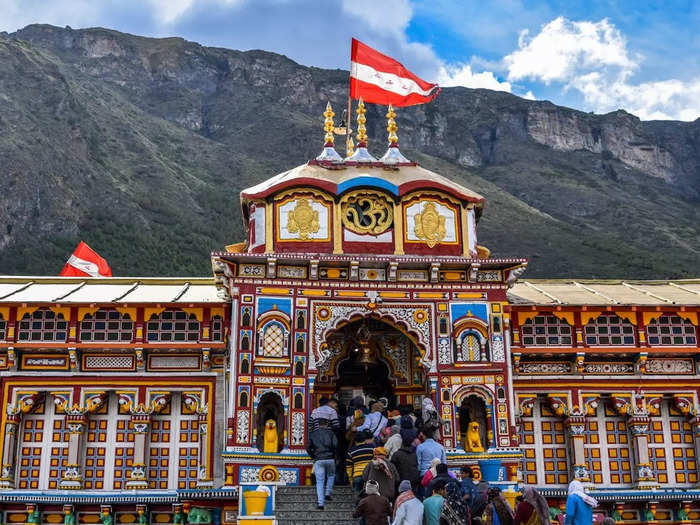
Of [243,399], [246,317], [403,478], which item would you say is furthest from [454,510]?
[246,317]

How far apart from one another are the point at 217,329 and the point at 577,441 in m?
10.6

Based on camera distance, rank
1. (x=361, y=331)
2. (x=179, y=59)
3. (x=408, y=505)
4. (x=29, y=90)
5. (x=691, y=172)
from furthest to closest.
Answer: (x=179, y=59)
(x=691, y=172)
(x=29, y=90)
(x=361, y=331)
(x=408, y=505)

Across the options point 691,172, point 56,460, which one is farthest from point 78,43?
point 56,460

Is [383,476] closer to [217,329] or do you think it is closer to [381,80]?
[217,329]

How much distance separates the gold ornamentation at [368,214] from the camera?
71.3 ft

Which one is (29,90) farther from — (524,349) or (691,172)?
(691,172)

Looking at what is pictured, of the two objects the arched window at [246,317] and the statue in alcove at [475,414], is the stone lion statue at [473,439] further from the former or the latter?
the arched window at [246,317]

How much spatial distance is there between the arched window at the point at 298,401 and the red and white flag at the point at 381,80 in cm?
888

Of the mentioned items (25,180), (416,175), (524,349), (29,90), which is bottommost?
(524,349)

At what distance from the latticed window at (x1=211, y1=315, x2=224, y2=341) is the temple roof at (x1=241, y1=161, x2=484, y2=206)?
3394 mm

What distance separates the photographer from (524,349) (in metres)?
22.9

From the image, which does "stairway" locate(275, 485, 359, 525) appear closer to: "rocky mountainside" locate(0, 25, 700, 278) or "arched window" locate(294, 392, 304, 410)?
"arched window" locate(294, 392, 304, 410)

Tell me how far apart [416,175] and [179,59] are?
10376 cm

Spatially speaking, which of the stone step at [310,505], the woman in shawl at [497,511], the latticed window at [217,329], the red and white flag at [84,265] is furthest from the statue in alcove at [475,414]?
the red and white flag at [84,265]
